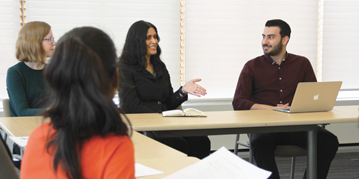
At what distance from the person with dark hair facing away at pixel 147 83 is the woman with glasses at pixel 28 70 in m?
0.58

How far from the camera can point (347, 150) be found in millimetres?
4449

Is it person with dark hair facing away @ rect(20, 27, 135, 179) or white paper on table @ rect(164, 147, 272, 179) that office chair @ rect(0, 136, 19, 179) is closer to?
person with dark hair facing away @ rect(20, 27, 135, 179)

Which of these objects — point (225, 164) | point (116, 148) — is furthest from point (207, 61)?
point (116, 148)

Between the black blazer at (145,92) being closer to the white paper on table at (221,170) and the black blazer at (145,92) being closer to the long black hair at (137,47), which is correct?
the long black hair at (137,47)

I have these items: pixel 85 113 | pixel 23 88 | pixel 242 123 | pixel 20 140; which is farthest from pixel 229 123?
pixel 85 113

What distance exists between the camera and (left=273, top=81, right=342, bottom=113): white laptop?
7.89 feet

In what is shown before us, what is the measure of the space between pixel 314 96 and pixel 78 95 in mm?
2091

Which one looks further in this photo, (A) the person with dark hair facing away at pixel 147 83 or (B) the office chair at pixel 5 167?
(A) the person with dark hair facing away at pixel 147 83

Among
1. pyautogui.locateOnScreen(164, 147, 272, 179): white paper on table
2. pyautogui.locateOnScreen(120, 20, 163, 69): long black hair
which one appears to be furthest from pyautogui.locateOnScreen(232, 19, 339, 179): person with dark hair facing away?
pyautogui.locateOnScreen(164, 147, 272, 179): white paper on table

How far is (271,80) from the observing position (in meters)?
3.15

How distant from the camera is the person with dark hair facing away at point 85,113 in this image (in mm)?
719

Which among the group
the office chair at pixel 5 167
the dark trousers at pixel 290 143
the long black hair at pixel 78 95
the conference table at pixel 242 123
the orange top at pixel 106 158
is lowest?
the dark trousers at pixel 290 143

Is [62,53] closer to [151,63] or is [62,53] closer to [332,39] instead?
[151,63]

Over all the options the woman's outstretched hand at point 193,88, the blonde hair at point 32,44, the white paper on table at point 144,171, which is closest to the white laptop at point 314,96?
the woman's outstretched hand at point 193,88
